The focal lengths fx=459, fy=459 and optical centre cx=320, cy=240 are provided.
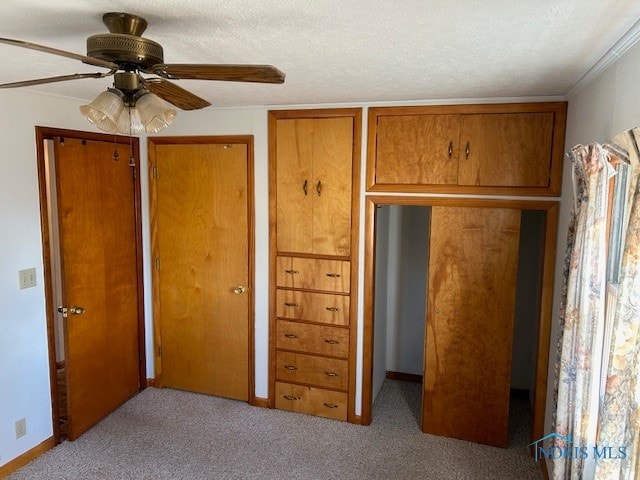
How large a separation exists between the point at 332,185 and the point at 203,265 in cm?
121

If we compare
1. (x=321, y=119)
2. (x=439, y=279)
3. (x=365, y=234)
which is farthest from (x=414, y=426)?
(x=321, y=119)

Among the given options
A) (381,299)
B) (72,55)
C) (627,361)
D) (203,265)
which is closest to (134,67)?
(72,55)

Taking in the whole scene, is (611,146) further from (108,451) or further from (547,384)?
(108,451)

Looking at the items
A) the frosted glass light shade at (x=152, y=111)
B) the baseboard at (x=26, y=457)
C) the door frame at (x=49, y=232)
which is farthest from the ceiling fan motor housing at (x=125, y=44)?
the baseboard at (x=26, y=457)

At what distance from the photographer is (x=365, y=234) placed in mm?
3145

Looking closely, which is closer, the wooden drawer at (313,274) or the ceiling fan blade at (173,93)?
the ceiling fan blade at (173,93)

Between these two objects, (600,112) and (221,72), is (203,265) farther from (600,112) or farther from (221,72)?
(600,112)

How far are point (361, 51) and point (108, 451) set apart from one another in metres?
2.84

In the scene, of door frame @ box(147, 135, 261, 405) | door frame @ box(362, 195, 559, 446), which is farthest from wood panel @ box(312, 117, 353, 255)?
door frame @ box(147, 135, 261, 405)

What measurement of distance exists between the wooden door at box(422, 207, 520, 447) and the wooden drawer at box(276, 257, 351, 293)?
1.96 feet

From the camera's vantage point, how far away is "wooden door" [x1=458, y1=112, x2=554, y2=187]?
2758 millimetres

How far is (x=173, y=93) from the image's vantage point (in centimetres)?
163

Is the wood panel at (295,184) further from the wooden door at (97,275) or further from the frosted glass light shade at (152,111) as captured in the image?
the frosted glass light shade at (152,111)

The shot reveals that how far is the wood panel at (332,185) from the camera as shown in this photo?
122 inches
